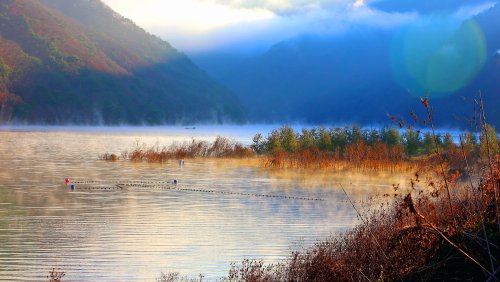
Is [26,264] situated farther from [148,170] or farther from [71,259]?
[148,170]

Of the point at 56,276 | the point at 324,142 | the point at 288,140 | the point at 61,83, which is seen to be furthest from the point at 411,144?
the point at 61,83

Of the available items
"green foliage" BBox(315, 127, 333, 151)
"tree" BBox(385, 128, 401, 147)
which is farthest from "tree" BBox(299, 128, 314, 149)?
"tree" BBox(385, 128, 401, 147)

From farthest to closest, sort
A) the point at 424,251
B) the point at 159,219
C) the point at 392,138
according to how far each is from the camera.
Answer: the point at 392,138 < the point at 159,219 < the point at 424,251

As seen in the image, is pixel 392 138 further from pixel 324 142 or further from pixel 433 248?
pixel 433 248

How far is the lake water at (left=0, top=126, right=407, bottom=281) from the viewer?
16.5 meters

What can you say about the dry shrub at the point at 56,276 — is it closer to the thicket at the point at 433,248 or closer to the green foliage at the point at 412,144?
the thicket at the point at 433,248

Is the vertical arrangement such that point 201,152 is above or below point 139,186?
above

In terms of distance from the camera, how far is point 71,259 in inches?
655

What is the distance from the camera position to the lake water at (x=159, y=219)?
16531 millimetres

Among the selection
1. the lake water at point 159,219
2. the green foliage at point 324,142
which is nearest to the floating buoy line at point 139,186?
the lake water at point 159,219

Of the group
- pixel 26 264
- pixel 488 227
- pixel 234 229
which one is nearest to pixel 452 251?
pixel 488 227

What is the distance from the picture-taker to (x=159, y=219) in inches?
925

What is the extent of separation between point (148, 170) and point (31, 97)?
4571 inches

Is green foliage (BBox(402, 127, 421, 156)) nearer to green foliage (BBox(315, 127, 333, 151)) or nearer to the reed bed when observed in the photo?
green foliage (BBox(315, 127, 333, 151))
